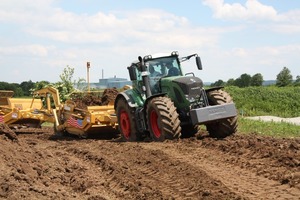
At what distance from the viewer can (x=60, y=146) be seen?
40.8 feet

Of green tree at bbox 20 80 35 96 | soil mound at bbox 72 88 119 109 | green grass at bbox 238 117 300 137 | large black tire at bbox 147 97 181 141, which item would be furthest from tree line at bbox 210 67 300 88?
large black tire at bbox 147 97 181 141

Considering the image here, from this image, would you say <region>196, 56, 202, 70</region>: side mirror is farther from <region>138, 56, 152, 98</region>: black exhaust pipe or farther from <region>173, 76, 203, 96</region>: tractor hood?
<region>138, 56, 152, 98</region>: black exhaust pipe

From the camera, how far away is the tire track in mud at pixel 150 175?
6.36 m

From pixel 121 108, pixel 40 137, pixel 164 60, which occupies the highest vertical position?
pixel 164 60

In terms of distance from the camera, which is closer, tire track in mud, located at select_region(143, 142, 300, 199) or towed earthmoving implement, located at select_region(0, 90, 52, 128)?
tire track in mud, located at select_region(143, 142, 300, 199)

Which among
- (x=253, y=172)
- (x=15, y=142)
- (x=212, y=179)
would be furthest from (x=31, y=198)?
(x=15, y=142)

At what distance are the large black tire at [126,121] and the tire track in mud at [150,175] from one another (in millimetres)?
1535

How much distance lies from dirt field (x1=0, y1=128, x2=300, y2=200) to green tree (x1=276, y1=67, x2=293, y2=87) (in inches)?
1697

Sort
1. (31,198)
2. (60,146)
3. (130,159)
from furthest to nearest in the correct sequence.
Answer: (60,146)
(130,159)
(31,198)

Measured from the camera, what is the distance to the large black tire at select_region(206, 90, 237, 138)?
11352 mm

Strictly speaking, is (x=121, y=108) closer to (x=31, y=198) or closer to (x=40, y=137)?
(x=40, y=137)

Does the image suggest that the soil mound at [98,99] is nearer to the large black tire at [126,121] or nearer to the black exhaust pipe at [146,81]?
the large black tire at [126,121]

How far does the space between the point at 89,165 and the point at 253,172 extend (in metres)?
3.43

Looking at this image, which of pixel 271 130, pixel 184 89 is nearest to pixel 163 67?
pixel 184 89
